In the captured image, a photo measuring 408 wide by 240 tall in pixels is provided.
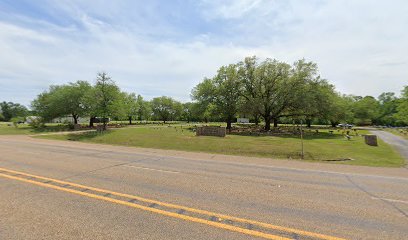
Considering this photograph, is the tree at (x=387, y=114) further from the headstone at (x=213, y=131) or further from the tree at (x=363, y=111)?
the headstone at (x=213, y=131)

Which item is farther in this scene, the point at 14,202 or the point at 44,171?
the point at 44,171

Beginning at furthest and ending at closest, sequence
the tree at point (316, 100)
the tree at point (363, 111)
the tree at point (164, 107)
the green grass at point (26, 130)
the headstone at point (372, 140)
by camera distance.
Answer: the tree at point (164, 107)
the tree at point (363, 111)
the green grass at point (26, 130)
the tree at point (316, 100)
the headstone at point (372, 140)

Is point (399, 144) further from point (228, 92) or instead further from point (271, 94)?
point (228, 92)

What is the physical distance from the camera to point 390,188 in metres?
8.41

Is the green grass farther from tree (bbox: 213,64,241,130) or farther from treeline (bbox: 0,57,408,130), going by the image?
tree (bbox: 213,64,241,130)

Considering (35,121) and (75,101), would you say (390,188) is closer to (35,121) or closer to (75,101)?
(75,101)

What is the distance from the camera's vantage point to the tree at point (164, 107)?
9931cm

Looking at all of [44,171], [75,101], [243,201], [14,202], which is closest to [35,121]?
[75,101]

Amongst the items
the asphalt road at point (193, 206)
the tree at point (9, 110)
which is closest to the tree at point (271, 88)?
the asphalt road at point (193, 206)

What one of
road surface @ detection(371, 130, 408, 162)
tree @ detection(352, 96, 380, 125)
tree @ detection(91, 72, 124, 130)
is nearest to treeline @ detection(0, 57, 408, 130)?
tree @ detection(91, 72, 124, 130)

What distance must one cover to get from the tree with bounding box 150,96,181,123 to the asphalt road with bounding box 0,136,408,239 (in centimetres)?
9067

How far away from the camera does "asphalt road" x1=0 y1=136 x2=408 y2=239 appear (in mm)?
4574

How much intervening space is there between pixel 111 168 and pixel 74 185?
3075mm

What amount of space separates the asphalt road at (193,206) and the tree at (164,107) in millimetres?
90666
